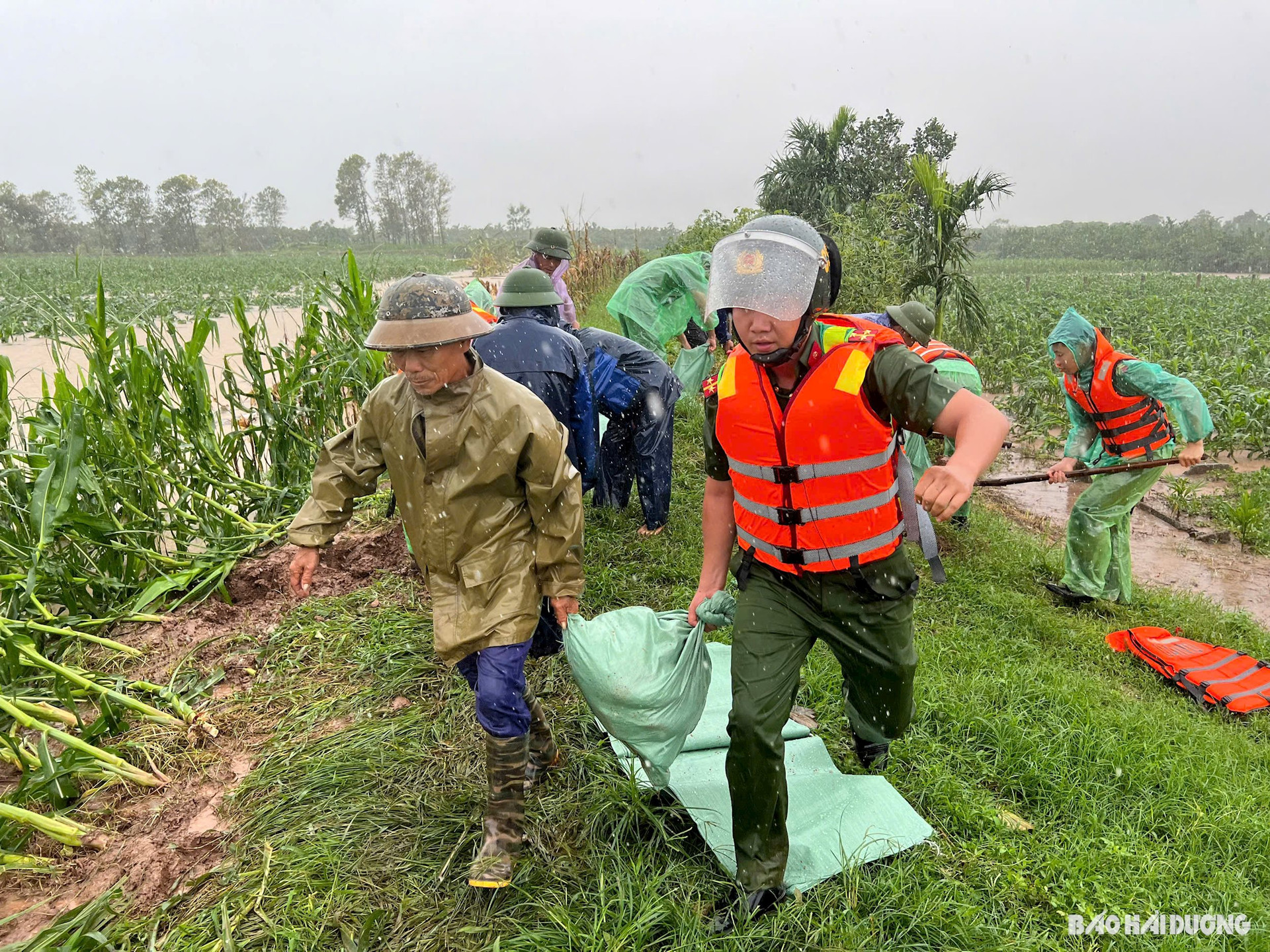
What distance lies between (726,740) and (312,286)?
461 centimetres

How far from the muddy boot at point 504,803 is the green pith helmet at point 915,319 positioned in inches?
149

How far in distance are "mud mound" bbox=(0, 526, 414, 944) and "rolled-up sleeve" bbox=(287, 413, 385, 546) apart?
1.11 meters

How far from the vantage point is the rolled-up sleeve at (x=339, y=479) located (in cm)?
237

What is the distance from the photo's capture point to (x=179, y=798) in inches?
106

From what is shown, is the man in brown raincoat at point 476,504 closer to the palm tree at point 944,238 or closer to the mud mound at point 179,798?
the mud mound at point 179,798

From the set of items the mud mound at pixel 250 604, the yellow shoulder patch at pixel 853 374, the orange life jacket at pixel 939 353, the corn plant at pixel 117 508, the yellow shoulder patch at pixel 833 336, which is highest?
the yellow shoulder patch at pixel 833 336

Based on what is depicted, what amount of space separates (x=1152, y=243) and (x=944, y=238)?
202 ft

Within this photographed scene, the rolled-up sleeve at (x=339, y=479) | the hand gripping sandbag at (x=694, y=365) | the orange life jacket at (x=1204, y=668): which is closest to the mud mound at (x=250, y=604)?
the rolled-up sleeve at (x=339, y=479)

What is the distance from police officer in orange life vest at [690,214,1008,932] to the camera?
6.38ft

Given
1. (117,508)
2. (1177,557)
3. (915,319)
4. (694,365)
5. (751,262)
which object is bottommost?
(1177,557)

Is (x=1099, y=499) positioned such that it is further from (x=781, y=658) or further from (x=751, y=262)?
(x=751, y=262)

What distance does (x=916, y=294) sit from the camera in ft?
37.0

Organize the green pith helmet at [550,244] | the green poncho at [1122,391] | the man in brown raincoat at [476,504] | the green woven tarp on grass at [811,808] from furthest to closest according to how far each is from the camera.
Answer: the green pith helmet at [550,244], the green poncho at [1122,391], the green woven tarp on grass at [811,808], the man in brown raincoat at [476,504]

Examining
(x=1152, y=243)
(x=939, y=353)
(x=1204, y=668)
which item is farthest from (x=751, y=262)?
(x=1152, y=243)
